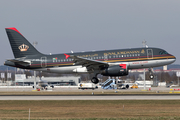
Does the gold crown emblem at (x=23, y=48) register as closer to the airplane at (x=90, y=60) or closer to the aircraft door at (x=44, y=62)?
the airplane at (x=90, y=60)

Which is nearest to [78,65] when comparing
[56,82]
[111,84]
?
[111,84]

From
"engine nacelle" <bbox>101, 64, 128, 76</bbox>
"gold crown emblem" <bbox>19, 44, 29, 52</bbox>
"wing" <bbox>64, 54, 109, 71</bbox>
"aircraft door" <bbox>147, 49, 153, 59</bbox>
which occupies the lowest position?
"engine nacelle" <bbox>101, 64, 128, 76</bbox>

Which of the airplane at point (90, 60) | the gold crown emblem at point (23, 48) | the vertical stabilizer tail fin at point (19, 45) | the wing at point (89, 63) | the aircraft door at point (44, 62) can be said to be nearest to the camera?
the wing at point (89, 63)

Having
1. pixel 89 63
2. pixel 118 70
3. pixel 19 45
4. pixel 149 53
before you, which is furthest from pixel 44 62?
pixel 149 53

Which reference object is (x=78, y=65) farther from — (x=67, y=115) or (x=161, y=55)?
(x=67, y=115)

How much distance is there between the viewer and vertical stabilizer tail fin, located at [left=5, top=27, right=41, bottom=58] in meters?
55.0

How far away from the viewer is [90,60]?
48.3 meters

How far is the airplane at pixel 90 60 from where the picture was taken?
49.0 metres

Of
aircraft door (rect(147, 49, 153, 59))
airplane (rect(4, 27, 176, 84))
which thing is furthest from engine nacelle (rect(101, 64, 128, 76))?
aircraft door (rect(147, 49, 153, 59))

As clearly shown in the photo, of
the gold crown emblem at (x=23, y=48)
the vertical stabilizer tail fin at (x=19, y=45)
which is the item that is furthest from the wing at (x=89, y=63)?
the gold crown emblem at (x=23, y=48)

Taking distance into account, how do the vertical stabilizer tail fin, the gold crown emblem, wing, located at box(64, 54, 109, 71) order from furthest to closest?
the gold crown emblem, the vertical stabilizer tail fin, wing, located at box(64, 54, 109, 71)

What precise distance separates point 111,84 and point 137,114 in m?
59.5

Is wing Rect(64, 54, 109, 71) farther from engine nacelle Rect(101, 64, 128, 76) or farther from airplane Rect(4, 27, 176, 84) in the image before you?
engine nacelle Rect(101, 64, 128, 76)

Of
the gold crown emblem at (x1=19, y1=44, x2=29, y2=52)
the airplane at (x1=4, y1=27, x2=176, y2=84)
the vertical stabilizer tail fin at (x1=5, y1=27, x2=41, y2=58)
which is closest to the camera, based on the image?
the airplane at (x1=4, y1=27, x2=176, y2=84)
